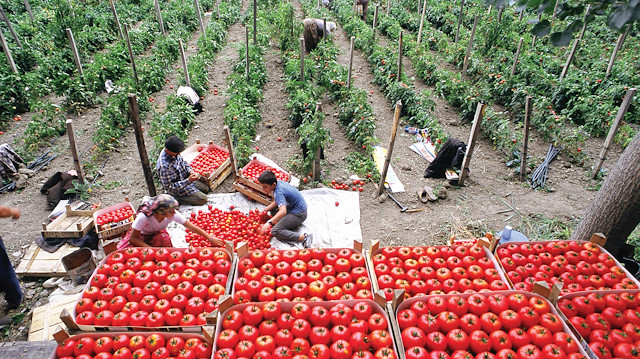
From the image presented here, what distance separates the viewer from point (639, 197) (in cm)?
429

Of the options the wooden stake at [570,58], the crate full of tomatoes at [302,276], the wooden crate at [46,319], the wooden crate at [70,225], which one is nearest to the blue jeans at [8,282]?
the wooden crate at [46,319]

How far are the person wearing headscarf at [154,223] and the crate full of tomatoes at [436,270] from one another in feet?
7.89

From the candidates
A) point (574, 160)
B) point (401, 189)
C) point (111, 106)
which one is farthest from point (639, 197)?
point (111, 106)

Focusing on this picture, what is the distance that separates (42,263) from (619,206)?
7.87 meters

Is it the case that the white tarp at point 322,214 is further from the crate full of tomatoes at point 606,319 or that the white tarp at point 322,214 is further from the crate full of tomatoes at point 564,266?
the crate full of tomatoes at point 606,319

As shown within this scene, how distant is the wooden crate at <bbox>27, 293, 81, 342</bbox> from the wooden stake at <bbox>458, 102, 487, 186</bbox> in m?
6.71

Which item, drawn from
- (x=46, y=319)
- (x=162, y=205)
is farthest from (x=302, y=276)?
(x=46, y=319)

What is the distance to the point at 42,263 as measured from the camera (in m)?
5.15

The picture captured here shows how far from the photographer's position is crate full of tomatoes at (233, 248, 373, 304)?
3.61 m

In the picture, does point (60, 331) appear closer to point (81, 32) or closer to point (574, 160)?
point (574, 160)

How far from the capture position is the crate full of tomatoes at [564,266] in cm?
385

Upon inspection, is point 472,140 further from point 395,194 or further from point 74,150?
point 74,150

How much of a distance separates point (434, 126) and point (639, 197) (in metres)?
4.82

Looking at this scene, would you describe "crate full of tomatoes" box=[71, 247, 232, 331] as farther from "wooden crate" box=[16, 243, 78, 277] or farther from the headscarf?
"wooden crate" box=[16, 243, 78, 277]
